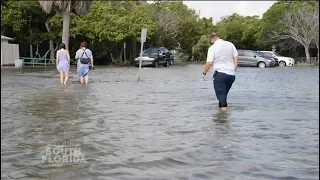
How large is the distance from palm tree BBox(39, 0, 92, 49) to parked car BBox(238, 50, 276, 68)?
13155mm

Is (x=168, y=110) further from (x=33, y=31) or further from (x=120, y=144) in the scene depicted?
(x=33, y=31)

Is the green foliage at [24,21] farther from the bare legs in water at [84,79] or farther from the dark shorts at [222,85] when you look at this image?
the dark shorts at [222,85]

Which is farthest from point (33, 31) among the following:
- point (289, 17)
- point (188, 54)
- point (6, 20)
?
point (188, 54)

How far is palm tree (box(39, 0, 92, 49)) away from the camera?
29798 mm

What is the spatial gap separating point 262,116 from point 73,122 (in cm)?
339

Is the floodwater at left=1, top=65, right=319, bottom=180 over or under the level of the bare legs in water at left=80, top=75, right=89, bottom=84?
over

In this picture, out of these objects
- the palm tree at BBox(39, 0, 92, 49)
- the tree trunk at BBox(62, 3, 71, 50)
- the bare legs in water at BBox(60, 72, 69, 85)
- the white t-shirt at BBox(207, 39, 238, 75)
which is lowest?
the bare legs in water at BBox(60, 72, 69, 85)

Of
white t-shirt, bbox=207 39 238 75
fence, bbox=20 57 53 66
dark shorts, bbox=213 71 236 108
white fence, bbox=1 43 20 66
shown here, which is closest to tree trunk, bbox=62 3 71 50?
white fence, bbox=1 43 20 66

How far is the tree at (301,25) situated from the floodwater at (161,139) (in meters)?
40.6

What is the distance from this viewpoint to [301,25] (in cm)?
5138

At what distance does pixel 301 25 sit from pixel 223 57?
143 ft

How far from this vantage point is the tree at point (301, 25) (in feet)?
166

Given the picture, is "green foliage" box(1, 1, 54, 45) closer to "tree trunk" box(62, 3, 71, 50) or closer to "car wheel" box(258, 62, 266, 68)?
"tree trunk" box(62, 3, 71, 50)

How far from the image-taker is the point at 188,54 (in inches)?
2776
